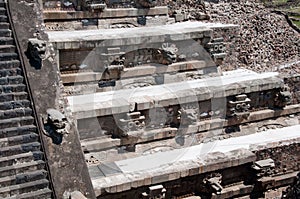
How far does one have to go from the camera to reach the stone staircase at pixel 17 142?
26.0 ft

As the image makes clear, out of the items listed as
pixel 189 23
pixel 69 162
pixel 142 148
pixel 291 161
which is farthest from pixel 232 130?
pixel 69 162

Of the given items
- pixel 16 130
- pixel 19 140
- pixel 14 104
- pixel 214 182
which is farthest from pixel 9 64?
pixel 214 182

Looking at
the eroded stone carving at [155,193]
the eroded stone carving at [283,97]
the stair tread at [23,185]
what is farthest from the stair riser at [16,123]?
the eroded stone carving at [283,97]

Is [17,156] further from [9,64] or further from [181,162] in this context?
[181,162]

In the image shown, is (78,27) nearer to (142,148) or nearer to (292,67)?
(142,148)

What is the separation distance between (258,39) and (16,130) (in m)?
9.63

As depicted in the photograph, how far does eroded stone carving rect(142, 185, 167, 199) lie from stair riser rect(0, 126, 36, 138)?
2.67 metres

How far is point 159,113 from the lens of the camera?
36.7 ft

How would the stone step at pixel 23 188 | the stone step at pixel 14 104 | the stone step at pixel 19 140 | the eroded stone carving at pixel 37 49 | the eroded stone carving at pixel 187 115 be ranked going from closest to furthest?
the stone step at pixel 23 188
the stone step at pixel 19 140
the stone step at pixel 14 104
the eroded stone carving at pixel 37 49
the eroded stone carving at pixel 187 115

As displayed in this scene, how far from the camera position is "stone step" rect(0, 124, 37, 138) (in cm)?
826

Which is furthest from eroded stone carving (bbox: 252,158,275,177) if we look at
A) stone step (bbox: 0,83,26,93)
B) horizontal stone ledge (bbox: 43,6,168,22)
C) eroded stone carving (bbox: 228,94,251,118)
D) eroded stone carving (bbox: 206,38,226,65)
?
stone step (bbox: 0,83,26,93)

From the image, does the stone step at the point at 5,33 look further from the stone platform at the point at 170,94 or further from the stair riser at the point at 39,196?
the stair riser at the point at 39,196

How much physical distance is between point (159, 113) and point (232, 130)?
7.75 ft

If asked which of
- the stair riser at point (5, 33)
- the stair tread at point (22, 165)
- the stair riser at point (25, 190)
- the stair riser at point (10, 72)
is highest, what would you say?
the stair riser at point (5, 33)
